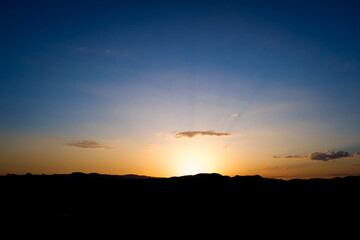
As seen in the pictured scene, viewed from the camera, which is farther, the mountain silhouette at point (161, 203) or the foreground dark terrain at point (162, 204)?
the mountain silhouette at point (161, 203)

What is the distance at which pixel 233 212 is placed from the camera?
48.5 m

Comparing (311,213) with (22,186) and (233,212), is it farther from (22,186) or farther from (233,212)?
(22,186)

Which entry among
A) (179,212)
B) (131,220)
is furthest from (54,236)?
(179,212)

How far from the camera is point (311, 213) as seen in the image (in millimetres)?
48562

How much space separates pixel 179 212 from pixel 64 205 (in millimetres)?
29255

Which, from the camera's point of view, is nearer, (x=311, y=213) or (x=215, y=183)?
(x=311, y=213)

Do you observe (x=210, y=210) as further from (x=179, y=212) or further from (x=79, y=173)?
(x=79, y=173)

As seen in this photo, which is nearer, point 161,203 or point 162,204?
point 162,204

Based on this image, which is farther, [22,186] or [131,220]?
[22,186]

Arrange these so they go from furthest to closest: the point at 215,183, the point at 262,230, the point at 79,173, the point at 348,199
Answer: the point at 79,173 < the point at 215,183 < the point at 348,199 < the point at 262,230

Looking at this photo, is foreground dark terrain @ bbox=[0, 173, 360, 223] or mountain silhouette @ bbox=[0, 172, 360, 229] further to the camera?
mountain silhouette @ bbox=[0, 172, 360, 229]

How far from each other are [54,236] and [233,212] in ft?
108

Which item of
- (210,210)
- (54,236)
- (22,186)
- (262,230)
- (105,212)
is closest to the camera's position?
(54,236)

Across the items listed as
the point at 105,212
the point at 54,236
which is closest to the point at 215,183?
the point at 105,212
